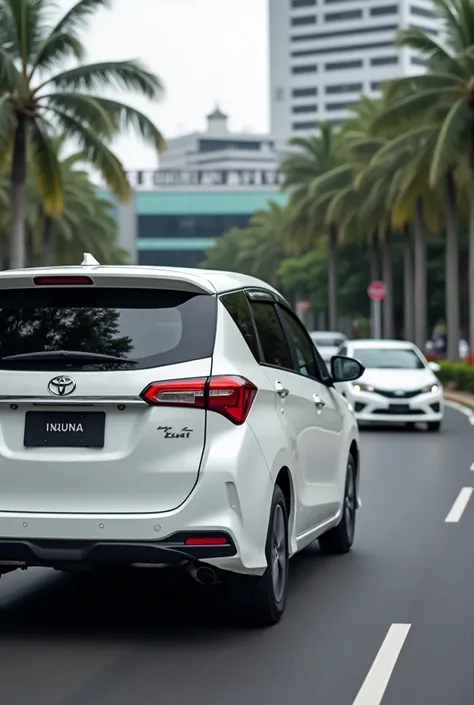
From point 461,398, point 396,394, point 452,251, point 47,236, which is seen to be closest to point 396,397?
point 396,394

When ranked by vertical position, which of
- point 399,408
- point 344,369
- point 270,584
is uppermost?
point 344,369

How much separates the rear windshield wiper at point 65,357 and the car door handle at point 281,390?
3.53ft

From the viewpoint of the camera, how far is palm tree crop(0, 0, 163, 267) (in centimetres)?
3350

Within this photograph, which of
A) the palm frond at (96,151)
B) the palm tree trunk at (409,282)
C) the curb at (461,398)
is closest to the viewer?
the curb at (461,398)

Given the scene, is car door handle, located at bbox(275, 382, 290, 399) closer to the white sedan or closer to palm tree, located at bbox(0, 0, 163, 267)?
the white sedan

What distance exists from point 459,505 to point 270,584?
6192 millimetres

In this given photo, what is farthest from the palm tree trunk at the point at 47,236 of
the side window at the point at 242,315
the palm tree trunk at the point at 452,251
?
the side window at the point at 242,315

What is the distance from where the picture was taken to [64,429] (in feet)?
22.9

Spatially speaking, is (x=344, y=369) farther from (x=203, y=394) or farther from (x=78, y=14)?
(x=78, y=14)

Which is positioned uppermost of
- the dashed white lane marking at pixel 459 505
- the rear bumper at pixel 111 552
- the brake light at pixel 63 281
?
the brake light at pixel 63 281

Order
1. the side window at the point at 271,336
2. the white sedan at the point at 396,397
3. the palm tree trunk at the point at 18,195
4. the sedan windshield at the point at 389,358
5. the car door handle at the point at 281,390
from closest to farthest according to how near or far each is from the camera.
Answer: the car door handle at the point at 281,390 → the side window at the point at 271,336 → the white sedan at the point at 396,397 → the sedan windshield at the point at 389,358 → the palm tree trunk at the point at 18,195

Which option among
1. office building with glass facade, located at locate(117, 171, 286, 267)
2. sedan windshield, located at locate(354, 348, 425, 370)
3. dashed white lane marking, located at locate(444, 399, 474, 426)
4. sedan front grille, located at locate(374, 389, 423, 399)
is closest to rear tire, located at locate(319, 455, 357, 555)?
sedan front grille, located at locate(374, 389, 423, 399)

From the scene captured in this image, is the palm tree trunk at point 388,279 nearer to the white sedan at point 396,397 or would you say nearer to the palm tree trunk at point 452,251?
the palm tree trunk at point 452,251

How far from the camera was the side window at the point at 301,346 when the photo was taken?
881 centimetres
